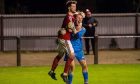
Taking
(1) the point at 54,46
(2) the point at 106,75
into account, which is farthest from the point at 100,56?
(2) the point at 106,75

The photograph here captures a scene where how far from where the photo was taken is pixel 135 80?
14.6 metres

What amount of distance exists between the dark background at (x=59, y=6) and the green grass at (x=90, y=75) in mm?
8907

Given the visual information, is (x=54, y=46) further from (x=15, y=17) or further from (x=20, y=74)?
(x=20, y=74)

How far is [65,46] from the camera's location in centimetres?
1299

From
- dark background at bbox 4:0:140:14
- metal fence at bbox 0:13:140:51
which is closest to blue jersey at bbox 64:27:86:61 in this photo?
metal fence at bbox 0:13:140:51

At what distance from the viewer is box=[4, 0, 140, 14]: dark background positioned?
88.3 ft

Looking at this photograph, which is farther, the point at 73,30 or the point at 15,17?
the point at 15,17

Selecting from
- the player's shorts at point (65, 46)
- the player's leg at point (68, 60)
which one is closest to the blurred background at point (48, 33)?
the player's shorts at point (65, 46)

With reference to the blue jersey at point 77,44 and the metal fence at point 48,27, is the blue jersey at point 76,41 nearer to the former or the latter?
the blue jersey at point 77,44

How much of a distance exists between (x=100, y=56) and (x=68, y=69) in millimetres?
9172

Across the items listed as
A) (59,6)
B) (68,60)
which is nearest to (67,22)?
(68,60)

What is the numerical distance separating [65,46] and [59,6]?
14620mm

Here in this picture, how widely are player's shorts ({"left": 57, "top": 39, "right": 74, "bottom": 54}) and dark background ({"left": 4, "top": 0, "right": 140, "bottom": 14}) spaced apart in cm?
1337

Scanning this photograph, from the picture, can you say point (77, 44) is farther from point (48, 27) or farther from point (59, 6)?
point (59, 6)
